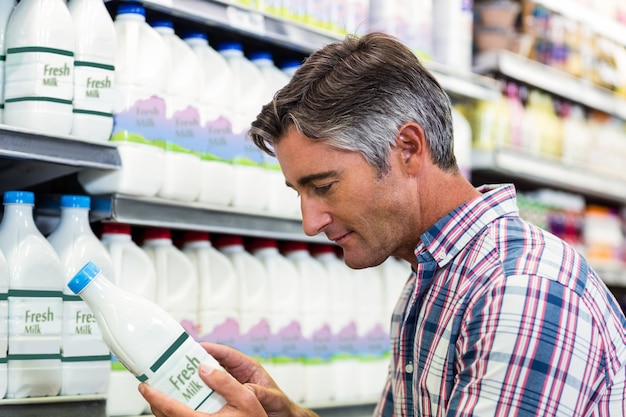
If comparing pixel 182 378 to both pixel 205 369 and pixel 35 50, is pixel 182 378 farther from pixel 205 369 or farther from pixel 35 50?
pixel 35 50

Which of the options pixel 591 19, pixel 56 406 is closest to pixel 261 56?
pixel 56 406

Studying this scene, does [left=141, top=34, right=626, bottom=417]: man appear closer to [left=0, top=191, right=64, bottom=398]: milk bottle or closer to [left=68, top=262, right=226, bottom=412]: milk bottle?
[left=68, top=262, right=226, bottom=412]: milk bottle

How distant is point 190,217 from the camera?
206cm

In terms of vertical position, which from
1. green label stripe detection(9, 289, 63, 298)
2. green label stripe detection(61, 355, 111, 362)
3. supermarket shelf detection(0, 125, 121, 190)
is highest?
supermarket shelf detection(0, 125, 121, 190)

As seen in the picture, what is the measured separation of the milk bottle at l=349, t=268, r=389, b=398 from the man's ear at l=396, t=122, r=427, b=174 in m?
1.04

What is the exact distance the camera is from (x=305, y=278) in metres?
2.42

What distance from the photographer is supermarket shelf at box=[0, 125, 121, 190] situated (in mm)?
1682

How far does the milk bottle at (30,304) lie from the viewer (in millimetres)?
1723

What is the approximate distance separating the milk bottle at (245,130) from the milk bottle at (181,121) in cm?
13

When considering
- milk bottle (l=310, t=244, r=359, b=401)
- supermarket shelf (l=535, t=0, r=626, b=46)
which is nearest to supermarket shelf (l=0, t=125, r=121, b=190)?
milk bottle (l=310, t=244, r=359, b=401)

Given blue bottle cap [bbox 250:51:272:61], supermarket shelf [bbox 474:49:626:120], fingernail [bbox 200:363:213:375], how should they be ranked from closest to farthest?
fingernail [bbox 200:363:213:375] → blue bottle cap [bbox 250:51:272:61] → supermarket shelf [bbox 474:49:626:120]

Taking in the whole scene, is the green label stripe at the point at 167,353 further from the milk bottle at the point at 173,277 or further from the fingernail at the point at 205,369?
the milk bottle at the point at 173,277

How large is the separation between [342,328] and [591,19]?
2393 millimetres

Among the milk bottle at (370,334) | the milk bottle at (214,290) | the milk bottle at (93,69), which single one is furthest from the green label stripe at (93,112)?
the milk bottle at (370,334)
